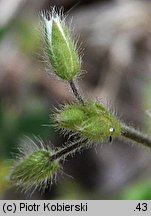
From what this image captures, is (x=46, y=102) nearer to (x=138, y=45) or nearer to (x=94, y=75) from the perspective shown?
(x=94, y=75)

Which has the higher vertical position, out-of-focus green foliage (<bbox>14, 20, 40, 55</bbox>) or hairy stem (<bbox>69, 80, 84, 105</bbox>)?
out-of-focus green foliage (<bbox>14, 20, 40, 55</bbox>)

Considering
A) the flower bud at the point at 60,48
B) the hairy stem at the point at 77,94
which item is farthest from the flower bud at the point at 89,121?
the flower bud at the point at 60,48

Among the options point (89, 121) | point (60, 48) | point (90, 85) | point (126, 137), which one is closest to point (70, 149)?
point (89, 121)

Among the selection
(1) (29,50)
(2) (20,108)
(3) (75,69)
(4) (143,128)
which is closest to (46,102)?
(2) (20,108)

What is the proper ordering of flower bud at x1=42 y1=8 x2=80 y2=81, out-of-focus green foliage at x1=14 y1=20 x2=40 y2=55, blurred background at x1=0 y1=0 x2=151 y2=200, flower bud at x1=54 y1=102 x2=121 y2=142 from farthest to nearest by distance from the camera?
out-of-focus green foliage at x1=14 y1=20 x2=40 y2=55 → blurred background at x1=0 y1=0 x2=151 y2=200 → flower bud at x1=42 y1=8 x2=80 y2=81 → flower bud at x1=54 y1=102 x2=121 y2=142

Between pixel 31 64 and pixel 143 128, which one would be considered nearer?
pixel 143 128

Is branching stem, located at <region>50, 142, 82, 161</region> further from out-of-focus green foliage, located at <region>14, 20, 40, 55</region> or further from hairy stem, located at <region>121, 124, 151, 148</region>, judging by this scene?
out-of-focus green foliage, located at <region>14, 20, 40, 55</region>

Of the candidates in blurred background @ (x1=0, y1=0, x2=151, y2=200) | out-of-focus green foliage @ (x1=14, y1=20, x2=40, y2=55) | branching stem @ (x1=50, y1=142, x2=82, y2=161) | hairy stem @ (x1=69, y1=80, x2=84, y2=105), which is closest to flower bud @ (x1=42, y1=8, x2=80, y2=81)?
hairy stem @ (x1=69, y1=80, x2=84, y2=105)

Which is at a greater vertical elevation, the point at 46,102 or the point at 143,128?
the point at 46,102
